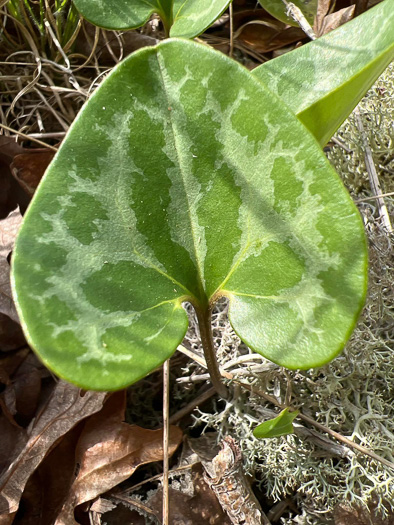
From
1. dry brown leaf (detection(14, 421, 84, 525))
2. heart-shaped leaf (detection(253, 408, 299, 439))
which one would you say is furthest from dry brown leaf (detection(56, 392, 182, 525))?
heart-shaped leaf (detection(253, 408, 299, 439))

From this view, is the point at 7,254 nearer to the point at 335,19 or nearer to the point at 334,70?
the point at 334,70

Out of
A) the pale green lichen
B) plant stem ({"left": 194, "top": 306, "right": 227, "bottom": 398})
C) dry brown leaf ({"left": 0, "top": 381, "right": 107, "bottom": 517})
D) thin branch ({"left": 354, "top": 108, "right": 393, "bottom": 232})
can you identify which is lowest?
the pale green lichen

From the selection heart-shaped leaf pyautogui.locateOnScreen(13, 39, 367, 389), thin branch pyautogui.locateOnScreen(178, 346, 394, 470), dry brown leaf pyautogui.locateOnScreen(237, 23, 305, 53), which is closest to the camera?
heart-shaped leaf pyautogui.locateOnScreen(13, 39, 367, 389)

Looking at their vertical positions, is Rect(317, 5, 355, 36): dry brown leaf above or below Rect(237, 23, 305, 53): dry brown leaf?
above

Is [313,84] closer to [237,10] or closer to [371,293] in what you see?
[371,293]

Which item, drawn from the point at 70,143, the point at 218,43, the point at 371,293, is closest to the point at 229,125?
the point at 70,143

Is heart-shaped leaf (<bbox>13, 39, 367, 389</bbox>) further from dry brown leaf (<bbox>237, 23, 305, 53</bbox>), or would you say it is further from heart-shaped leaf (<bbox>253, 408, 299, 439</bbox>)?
dry brown leaf (<bbox>237, 23, 305, 53</bbox>)

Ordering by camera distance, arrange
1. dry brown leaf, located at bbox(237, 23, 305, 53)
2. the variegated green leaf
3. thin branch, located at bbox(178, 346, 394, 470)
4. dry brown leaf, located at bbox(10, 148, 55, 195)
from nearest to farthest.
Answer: thin branch, located at bbox(178, 346, 394, 470), dry brown leaf, located at bbox(10, 148, 55, 195), the variegated green leaf, dry brown leaf, located at bbox(237, 23, 305, 53)

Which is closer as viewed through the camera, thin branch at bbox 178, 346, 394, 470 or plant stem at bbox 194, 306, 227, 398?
plant stem at bbox 194, 306, 227, 398

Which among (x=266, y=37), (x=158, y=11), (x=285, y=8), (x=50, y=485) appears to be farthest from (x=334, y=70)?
(x=50, y=485)
